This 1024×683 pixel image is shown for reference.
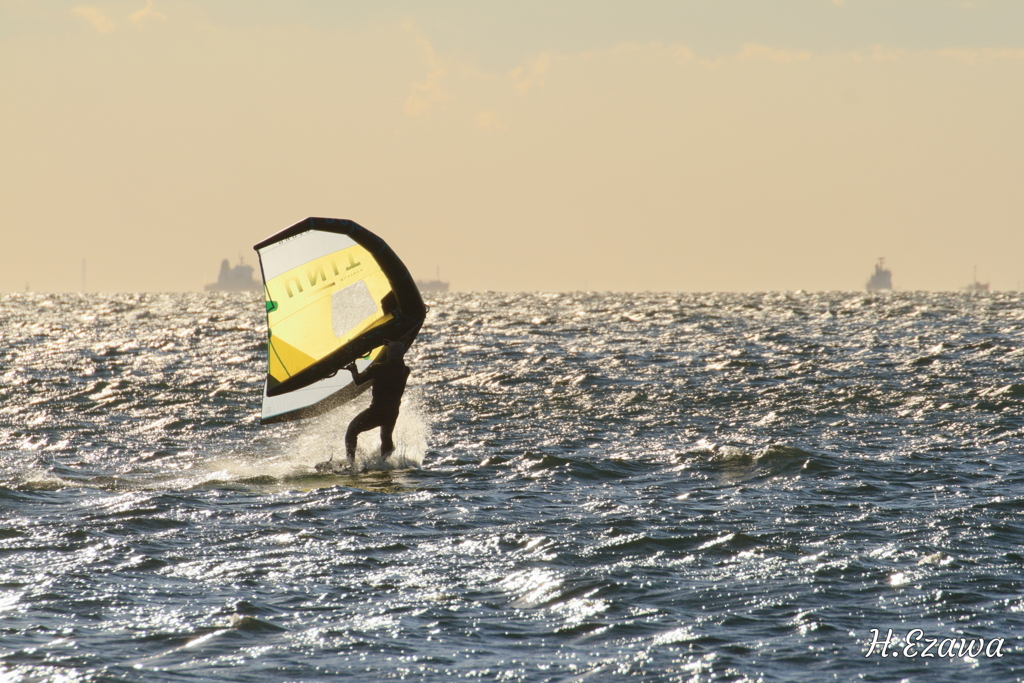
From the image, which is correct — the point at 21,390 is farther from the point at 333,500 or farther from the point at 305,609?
the point at 305,609

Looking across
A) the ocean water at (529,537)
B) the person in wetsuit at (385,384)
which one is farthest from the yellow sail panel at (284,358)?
the ocean water at (529,537)

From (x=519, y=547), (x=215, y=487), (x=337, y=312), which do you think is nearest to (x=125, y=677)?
(x=519, y=547)

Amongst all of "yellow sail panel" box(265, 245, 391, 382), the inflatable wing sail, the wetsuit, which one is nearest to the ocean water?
the wetsuit

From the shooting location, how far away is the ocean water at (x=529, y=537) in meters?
8.45

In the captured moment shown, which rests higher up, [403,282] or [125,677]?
[403,282]

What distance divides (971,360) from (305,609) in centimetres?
2855

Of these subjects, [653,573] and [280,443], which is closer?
[653,573]

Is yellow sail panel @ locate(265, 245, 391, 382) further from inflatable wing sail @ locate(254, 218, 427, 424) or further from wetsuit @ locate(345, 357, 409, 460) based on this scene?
wetsuit @ locate(345, 357, 409, 460)

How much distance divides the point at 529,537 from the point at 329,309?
22.0 feet

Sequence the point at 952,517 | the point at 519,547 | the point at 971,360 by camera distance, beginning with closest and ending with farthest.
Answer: the point at 519,547, the point at 952,517, the point at 971,360

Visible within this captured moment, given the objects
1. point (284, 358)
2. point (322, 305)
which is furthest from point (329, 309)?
point (284, 358)

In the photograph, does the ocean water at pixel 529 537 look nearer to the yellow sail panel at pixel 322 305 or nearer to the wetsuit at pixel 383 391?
the wetsuit at pixel 383 391

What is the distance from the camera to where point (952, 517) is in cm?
1295

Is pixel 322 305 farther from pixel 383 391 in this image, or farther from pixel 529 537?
pixel 529 537
